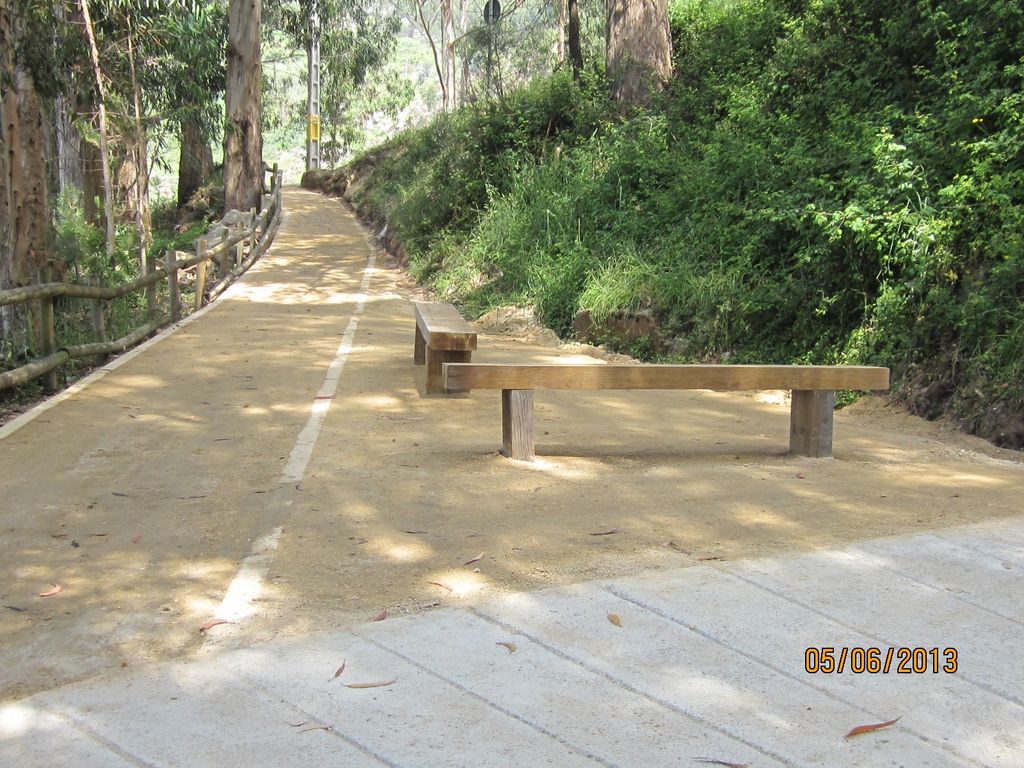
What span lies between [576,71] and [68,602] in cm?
2016

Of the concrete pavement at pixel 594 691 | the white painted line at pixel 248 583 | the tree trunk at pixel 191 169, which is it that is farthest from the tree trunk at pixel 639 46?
the tree trunk at pixel 191 169

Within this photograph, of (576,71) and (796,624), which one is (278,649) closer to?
(796,624)

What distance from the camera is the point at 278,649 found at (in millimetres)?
4031

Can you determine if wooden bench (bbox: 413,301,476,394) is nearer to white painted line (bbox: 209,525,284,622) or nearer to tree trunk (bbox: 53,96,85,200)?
white painted line (bbox: 209,525,284,622)

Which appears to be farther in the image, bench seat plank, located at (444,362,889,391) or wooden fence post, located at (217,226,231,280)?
wooden fence post, located at (217,226,231,280)

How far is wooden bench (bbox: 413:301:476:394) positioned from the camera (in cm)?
883

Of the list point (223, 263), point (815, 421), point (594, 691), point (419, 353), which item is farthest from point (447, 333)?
point (223, 263)

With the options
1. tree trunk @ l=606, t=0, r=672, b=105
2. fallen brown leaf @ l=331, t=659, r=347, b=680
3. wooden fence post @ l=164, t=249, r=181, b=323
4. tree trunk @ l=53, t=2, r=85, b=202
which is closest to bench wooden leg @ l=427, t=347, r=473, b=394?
fallen brown leaf @ l=331, t=659, r=347, b=680

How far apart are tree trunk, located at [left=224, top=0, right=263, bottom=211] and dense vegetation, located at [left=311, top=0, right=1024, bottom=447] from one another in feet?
36.2

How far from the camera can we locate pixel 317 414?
881 centimetres

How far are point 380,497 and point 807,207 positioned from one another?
6.86 m

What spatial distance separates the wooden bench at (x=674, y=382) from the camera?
22.4 ft

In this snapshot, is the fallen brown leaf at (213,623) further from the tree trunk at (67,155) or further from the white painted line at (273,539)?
the tree trunk at (67,155)

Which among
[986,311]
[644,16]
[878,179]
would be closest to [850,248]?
[878,179]
